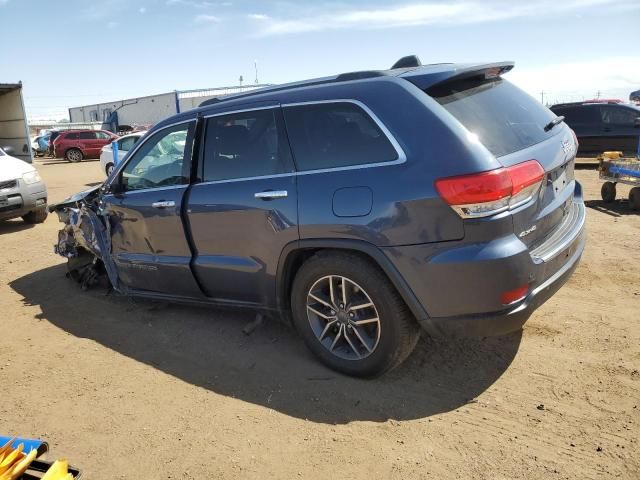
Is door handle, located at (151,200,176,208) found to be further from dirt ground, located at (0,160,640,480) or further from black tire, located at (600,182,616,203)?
black tire, located at (600,182,616,203)

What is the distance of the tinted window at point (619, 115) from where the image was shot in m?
12.9

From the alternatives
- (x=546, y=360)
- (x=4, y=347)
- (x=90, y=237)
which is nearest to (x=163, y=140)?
(x=90, y=237)

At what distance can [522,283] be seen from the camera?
2760 millimetres

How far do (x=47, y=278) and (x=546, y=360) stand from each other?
539 cm

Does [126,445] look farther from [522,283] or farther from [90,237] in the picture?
[90,237]

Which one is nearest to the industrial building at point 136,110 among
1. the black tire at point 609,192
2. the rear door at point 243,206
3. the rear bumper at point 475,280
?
the black tire at point 609,192

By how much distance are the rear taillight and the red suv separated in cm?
2668

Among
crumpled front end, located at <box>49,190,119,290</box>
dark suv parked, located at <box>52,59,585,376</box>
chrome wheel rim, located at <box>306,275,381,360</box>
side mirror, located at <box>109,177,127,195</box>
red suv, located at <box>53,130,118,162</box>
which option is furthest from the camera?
red suv, located at <box>53,130,118,162</box>

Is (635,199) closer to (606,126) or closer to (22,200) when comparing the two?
(606,126)

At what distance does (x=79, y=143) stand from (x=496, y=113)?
27.4 metres

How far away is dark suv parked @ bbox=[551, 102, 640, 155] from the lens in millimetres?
12891

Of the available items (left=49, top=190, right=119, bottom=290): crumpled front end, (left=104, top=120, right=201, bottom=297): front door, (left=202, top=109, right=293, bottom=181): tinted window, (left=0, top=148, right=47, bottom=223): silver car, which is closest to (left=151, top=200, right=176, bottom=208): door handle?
(left=104, top=120, right=201, bottom=297): front door

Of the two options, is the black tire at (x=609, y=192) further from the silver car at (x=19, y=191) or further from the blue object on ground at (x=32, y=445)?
the silver car at (x=19, y=191)

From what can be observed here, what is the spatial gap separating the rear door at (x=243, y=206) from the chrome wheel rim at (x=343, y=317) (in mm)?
364
